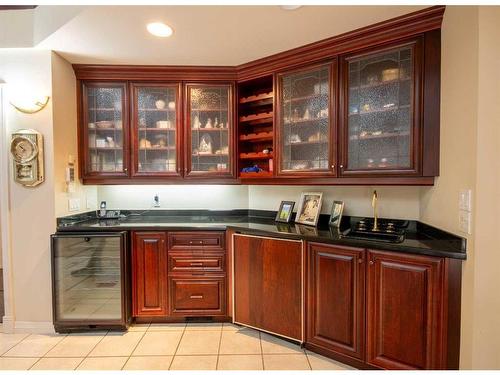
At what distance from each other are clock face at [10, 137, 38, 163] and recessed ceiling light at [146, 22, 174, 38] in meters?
1.40

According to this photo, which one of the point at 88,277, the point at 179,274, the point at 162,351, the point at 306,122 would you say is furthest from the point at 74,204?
the point at 306,122

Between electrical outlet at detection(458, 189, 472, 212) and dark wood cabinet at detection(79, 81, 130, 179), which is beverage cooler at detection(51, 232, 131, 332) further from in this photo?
electrical outlet at detection(458, 189, 472, 212)

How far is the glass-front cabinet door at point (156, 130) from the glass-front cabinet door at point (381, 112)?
161 centimetres

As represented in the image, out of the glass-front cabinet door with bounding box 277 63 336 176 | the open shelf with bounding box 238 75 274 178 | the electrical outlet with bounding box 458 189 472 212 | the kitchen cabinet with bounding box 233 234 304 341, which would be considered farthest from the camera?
the open shelf with bounding box 238 75 274 178

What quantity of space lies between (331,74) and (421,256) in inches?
59.0

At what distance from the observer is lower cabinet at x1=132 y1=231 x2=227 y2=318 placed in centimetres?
259

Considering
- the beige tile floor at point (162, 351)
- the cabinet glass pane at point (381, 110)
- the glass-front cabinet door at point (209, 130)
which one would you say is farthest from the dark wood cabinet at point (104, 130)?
the cabinet glass pane at point (381, 110)

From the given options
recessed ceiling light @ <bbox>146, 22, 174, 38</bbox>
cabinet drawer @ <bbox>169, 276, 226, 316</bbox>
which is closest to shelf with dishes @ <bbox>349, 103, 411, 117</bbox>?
recessed ceiling light @ <bbox>146, 22, 174, 38</bbox>

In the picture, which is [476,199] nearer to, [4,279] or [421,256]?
[421,256]

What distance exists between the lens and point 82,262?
2551 mm

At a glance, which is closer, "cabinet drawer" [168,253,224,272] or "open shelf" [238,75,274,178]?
"cabinet drawer" [168,253,224,272]

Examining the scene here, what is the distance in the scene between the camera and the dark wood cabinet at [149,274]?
2584 mm

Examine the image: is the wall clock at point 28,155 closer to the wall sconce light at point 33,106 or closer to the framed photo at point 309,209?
the wall sconce light at point 33,106

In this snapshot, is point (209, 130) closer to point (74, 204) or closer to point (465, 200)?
point (74, 204)
